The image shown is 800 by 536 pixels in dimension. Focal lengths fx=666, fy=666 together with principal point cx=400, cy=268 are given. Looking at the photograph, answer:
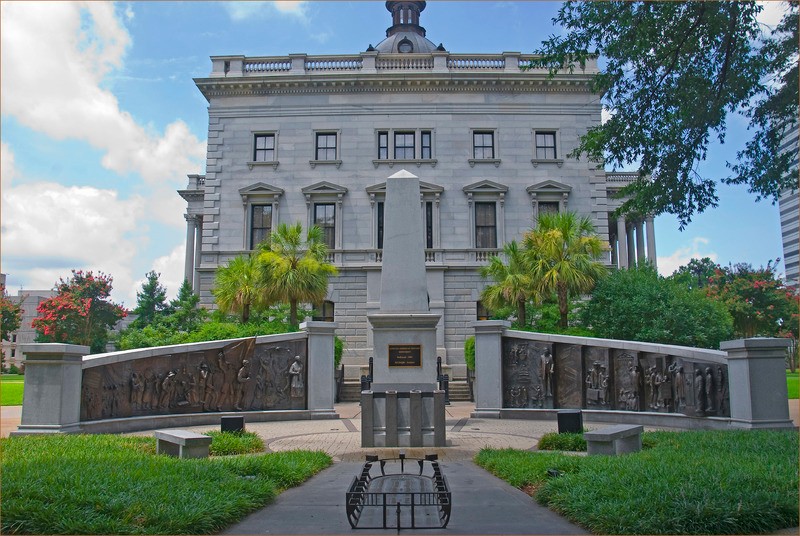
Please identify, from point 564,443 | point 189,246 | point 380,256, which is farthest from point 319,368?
point 189,246

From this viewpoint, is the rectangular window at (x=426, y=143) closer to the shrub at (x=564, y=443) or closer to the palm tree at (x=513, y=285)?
the palm tree at (x=513, y=285)

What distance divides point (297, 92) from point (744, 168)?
27996 millimetres

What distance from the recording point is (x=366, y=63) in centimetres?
3759

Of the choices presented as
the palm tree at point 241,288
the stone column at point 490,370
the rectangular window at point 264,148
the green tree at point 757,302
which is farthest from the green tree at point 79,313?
the green tree at point 757,302

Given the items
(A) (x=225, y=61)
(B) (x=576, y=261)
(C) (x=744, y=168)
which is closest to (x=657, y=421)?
(C) (x=744, y=168)

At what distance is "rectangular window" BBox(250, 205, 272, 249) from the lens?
3681cm

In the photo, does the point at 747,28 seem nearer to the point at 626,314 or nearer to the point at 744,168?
the point at 744,168

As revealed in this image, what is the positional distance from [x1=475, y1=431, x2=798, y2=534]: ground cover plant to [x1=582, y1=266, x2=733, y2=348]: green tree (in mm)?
17399

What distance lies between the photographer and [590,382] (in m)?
18.1

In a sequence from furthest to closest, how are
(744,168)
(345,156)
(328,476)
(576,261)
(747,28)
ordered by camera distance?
(345,156) < (576,261) < (744,168) < (747,28) < (328,476)

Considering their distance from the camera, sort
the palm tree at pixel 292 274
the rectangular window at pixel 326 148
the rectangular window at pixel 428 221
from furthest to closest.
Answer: the rectangular window at pixel 326 148 → the rectangular window at pixel 428 221 → the palm tree at pixel 292 274

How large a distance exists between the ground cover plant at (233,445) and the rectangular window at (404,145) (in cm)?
2695

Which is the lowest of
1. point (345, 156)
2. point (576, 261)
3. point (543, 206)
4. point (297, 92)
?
point (576, 261)

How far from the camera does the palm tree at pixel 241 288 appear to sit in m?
27.1
